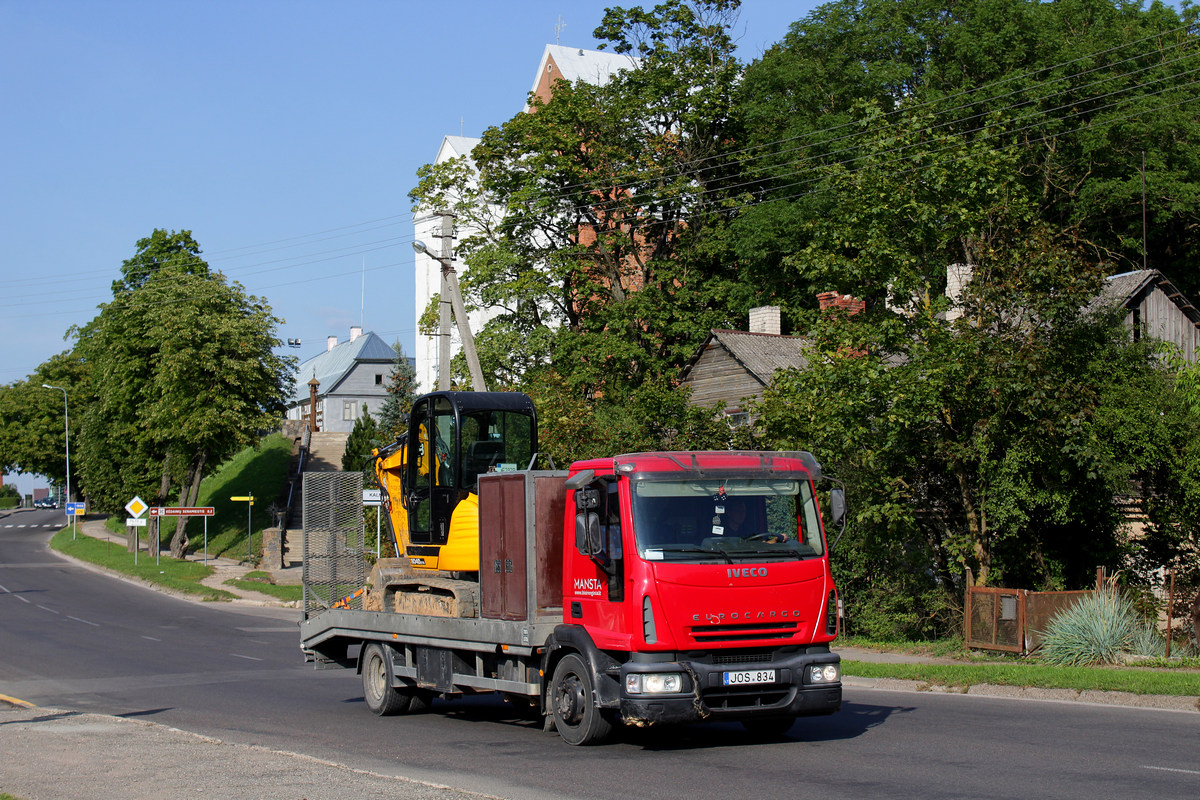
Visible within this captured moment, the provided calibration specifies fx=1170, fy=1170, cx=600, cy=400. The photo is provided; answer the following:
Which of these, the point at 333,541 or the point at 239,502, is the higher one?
the point at 333,541

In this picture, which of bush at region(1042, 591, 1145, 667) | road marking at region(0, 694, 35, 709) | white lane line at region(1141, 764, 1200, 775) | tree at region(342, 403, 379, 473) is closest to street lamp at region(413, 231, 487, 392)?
road marking at region(0, 694, 35, 709)

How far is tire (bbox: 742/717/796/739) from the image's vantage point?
36.8ft

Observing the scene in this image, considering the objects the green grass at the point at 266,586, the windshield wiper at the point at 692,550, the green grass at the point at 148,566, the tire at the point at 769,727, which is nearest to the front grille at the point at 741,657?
the windshield wiper at the point at 692,550

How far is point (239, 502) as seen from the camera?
6500 centimetres

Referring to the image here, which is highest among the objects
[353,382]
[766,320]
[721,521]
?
[353,382]

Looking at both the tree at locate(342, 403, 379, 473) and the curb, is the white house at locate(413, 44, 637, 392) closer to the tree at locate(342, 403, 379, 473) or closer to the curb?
the tree at locate(342, 403, 379, 473)

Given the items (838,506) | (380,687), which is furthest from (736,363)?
(838,506)

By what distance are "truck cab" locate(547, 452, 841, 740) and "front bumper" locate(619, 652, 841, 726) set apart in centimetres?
1

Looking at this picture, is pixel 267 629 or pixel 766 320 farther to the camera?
pixel 766 320

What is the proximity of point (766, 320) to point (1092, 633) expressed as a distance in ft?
83.5

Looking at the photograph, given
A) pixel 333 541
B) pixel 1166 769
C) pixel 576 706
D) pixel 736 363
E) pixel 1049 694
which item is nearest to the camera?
pixel 1166 769

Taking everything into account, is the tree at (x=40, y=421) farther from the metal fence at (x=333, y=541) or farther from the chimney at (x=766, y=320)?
the metal fence at (x=333, y=541)

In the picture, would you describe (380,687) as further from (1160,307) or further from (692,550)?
(1160,307)

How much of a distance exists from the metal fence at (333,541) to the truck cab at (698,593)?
4.84 metres
